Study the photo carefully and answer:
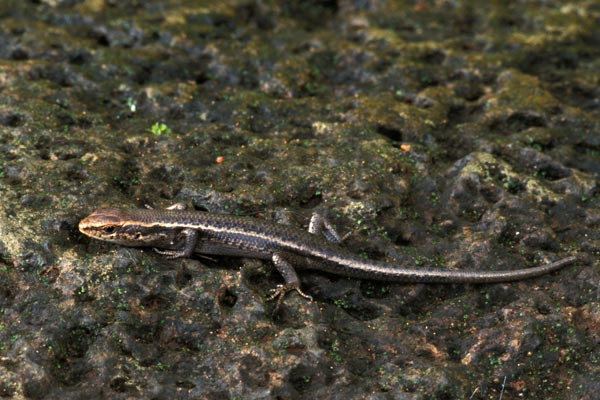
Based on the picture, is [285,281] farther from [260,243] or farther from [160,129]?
[160,129]

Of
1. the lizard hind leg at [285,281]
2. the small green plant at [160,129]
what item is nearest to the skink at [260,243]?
the lizard hind leg at [285,281]

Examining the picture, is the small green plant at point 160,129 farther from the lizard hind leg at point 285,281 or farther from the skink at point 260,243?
the lizard hind leg at point 285,281

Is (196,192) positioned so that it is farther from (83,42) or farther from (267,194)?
(83,42)

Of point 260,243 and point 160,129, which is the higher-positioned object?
point 160,129

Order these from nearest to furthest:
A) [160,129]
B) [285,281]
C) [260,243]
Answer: [285,281] < [260,243] < [160,129]

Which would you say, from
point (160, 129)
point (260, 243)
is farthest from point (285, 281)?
point (160, 129)

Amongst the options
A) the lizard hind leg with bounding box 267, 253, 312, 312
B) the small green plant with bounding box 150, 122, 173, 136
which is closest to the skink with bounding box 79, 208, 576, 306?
the lizard hind leg with bounding box 267, 253, 312, 312

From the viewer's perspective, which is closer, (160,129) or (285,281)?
(285,281)

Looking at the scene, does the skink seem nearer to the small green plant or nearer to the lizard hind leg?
the lizard hind leg
